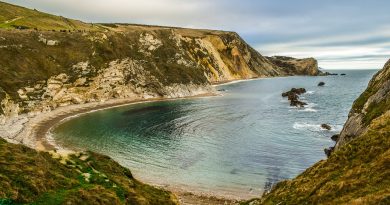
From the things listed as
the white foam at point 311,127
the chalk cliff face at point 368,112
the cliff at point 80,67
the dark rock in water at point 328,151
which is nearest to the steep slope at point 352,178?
the chalk cliff face at point 368,112

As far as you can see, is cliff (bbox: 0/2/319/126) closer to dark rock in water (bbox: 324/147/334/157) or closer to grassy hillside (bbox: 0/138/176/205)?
grassy hillside (bbox: 0/138/176/205)

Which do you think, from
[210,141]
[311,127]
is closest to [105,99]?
[210,141]

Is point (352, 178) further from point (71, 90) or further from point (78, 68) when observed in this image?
point (78, 68)

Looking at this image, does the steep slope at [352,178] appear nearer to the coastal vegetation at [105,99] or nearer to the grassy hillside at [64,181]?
the coastal vegetation at [105,99]

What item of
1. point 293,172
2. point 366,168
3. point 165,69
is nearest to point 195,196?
point 293,172

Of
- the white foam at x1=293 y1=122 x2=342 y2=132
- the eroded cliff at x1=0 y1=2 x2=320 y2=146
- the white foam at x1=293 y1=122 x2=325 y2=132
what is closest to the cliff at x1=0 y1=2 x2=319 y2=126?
the eroded cliff at x1=0 y1=2 x2=320 y2=146
